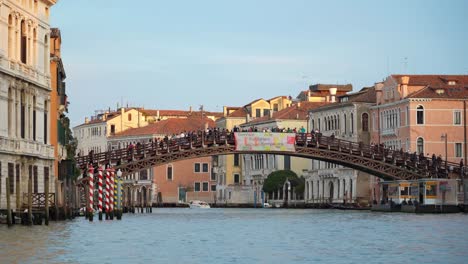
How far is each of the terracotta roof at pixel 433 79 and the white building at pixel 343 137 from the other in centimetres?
628

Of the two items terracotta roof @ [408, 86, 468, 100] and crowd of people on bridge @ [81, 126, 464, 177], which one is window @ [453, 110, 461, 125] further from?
crowd of people on bridge @ [81, 126, 464, 177]

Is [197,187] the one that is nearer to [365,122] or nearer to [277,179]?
[277,179]

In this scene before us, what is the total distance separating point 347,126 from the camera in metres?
93.3

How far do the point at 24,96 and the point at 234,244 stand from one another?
41.2 ft

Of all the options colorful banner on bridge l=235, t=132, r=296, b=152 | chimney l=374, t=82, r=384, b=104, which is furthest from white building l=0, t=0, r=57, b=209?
chimney l=374, t=82, r=384, b=104

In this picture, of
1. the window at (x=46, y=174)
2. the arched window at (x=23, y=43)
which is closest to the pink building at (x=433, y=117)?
the window at (x=46, y=174)

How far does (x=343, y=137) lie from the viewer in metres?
93.8

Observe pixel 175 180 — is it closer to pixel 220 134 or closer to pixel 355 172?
pixel 355 172

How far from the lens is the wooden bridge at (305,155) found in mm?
63894

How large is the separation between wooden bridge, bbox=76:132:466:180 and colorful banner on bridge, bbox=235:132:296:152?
0.84 ft

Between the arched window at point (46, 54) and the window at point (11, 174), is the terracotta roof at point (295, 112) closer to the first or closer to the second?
the arched window at point (46, 54)

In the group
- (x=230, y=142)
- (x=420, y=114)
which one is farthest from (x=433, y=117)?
(x=230, y=142)

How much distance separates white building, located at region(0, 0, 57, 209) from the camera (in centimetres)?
4184

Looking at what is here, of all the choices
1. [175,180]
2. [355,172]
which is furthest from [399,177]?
[175,180]
